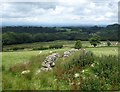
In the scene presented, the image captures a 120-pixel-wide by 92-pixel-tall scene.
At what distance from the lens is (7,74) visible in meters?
14.0

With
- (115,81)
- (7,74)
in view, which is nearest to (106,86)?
(115,81)

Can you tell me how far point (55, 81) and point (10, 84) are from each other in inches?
91.6

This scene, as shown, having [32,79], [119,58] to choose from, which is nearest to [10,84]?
[32,79]

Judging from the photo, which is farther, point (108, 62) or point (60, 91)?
point (108, 62)

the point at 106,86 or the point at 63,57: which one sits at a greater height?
the point at 63,57

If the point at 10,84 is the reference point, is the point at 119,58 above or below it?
above

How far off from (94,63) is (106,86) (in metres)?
2.54

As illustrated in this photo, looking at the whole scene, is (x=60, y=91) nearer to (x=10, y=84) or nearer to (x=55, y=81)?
(x=55, y=81)

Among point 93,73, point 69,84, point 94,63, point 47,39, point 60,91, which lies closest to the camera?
point 60,91

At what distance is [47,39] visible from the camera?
7200cm

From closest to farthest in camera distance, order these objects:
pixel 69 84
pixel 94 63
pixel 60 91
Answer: pixel 60 91, pixel 69 84, pixel 94 63

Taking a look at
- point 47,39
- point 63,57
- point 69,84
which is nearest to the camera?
point 69,84

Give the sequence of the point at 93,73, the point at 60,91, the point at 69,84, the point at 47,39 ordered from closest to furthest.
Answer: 1. the point at 60,91
2. the point at 69,84
3. the point at 93,73
4. the point at 47,39

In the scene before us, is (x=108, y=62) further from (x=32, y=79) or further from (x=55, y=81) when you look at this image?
(x=32, y=79)
